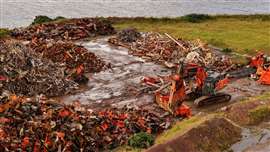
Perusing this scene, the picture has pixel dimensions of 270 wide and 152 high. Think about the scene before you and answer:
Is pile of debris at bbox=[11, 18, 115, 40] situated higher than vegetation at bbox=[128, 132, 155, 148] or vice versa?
pile of debris at bbox=[11, 18, 115, 40]

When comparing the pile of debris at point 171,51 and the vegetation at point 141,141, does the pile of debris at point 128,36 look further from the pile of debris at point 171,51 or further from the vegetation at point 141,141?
the vegetation at point 141,141

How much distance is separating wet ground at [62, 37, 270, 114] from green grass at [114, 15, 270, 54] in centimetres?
754

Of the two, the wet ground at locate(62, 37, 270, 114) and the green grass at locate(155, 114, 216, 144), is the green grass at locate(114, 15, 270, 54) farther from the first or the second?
the green grass at locate(155, 114, 216, 144)

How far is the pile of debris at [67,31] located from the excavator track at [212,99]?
1607 cm

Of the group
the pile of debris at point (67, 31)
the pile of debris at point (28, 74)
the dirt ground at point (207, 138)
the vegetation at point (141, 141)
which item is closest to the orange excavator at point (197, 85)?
the dirt ground at point (207, 138)

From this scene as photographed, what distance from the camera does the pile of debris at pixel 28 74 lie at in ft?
79.9

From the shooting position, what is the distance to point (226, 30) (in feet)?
138

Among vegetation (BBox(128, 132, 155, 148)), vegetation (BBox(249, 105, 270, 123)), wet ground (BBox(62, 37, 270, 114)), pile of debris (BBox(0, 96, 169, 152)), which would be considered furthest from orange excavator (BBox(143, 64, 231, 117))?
vegetation (BBox(128, 132, 155, 148))

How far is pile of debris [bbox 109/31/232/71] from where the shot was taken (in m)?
30.4

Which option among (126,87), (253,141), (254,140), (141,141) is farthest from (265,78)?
(141,141)

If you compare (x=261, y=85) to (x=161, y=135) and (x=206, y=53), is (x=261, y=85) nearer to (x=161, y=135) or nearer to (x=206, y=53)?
(x=206, y=53)

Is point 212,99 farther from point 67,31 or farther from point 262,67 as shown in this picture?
point 67,31

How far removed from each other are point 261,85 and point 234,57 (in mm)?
6099

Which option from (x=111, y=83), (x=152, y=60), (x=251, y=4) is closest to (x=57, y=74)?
(x=111, y=83)
